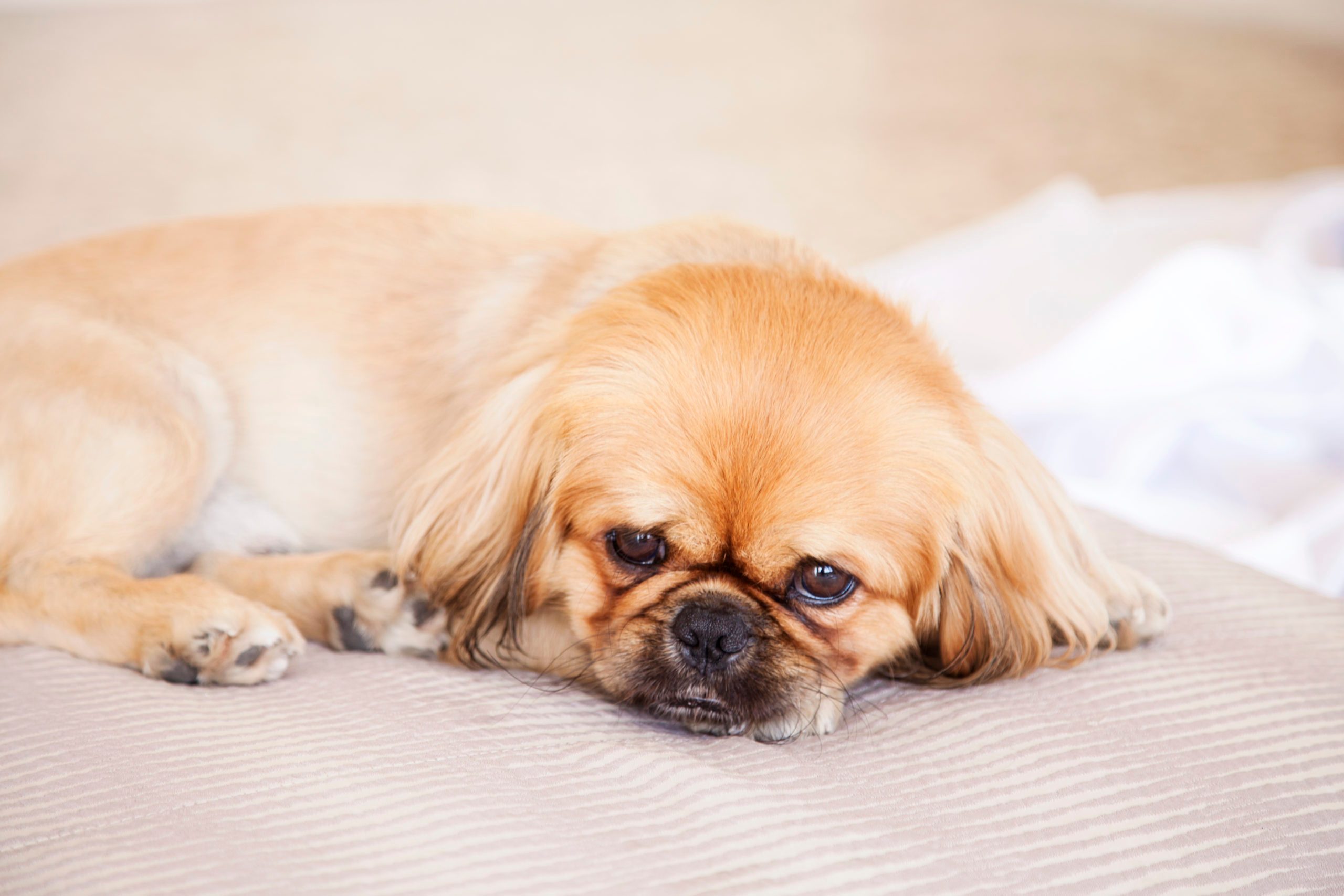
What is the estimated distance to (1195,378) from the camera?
3.43 m

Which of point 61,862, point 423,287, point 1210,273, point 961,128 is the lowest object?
point 61,862

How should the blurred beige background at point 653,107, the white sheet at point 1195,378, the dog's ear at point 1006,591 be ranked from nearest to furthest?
the dog's ear at point 1006,591, the white sheet at point 1195,378, the blurred beige background at point 653,107

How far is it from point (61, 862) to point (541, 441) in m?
1.00

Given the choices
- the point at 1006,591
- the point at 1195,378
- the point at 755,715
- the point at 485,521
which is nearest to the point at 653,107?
the point at 1195,378

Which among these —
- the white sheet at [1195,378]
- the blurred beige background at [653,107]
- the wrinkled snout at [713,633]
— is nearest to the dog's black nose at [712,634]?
the wrinkled snout at [713,633]

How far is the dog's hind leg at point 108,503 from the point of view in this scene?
2.00m

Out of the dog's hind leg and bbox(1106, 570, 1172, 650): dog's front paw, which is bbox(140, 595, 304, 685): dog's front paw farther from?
bbox(1106, 570, 1172, 650): dog's front paw

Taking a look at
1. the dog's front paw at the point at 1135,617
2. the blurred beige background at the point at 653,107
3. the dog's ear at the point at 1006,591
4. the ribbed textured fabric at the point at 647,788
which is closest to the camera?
the ribbed textured fabric at the point at 647,788

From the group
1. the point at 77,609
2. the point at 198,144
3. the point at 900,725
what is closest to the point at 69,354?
the point at 77,609

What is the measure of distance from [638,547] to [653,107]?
6.54 m

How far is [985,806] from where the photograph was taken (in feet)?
5.37

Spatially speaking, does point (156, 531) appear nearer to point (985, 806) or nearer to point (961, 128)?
point (985, 806)

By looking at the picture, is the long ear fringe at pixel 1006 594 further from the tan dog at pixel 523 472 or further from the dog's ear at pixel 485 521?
the dog's ear at pixel 485 521

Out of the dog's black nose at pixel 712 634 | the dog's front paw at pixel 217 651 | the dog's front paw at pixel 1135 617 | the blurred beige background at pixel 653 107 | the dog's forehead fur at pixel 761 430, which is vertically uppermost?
the blurred beige background at pixel 653 107
